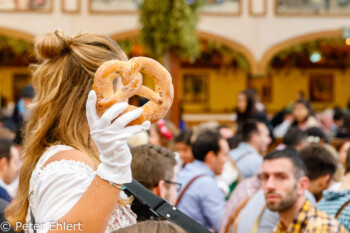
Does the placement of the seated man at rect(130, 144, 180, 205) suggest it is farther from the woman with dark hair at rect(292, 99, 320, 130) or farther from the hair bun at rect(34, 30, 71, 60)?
the woman with dark hair at rect(292, 99, 320, 130)

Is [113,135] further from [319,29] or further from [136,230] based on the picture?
[319,29]

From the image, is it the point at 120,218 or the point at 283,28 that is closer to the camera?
the point at 120,218

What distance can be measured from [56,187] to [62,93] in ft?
1.20

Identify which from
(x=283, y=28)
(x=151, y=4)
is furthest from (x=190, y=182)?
(x=283, y=28)

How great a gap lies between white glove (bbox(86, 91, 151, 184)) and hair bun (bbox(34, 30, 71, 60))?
38 cm

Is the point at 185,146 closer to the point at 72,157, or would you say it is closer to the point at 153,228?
the point at 72,157

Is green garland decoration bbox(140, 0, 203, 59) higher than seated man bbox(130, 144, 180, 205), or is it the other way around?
green garland decoration bbox(140, 0, 203, 59)

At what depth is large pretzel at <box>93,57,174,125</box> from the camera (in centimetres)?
167

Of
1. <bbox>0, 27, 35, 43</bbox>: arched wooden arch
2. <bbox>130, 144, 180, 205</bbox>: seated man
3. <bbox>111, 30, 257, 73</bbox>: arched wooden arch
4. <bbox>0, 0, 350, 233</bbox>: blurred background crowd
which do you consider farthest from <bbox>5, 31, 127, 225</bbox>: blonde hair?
<bbox>0, 27, 35, 43</bbox>: arched wooden arch

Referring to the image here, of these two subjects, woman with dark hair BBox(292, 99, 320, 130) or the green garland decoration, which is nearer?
woman with dark hair BBox(292, 99, 320, 130)

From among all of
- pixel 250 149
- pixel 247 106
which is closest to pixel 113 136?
pixel 250 149

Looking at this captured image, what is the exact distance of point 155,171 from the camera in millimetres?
2908

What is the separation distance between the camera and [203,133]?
5250 millimetres

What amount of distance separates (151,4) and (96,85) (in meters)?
7.28
